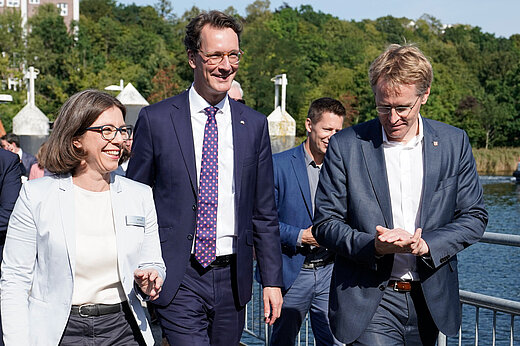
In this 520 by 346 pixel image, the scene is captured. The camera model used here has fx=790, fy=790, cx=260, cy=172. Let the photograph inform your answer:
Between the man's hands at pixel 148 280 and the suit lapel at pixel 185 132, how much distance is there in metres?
0.87

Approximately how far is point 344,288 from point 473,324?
67.4 inches

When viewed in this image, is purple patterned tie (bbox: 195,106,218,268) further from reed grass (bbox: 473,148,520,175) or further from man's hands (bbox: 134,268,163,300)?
reed grass (bbox: 473,148,520,175)

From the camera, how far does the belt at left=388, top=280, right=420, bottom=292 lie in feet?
12.0

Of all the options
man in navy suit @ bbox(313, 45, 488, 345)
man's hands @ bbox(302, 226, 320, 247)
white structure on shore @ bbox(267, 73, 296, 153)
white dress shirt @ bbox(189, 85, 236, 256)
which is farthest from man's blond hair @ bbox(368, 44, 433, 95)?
white structure on shore @ bbox(267, 73, 296, 153)

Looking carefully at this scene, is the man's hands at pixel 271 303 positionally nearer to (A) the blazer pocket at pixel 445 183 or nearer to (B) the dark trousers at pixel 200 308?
(B) the dark trousers at pixel 200 308

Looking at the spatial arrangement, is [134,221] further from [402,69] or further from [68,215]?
[402,69]

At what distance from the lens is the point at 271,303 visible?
437cm

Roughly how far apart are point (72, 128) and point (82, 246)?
1.73ft

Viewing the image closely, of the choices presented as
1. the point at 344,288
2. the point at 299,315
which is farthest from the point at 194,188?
the point at 299,315

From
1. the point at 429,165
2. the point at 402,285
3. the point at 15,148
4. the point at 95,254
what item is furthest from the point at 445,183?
the point at 15,148

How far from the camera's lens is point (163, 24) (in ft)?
370

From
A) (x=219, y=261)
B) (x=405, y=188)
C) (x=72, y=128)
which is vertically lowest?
(x=219, y=261)

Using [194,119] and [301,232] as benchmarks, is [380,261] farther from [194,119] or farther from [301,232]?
[301,232]

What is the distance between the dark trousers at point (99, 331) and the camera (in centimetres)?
334
